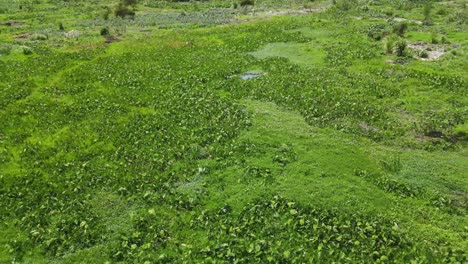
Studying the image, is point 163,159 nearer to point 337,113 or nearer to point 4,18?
point 337,113

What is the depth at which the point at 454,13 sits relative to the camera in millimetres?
50938

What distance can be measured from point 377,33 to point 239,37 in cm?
1399

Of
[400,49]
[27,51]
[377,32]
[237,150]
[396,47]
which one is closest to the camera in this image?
[237,150]

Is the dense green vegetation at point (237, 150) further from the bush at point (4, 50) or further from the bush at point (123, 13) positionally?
the bush at point (123, 13)

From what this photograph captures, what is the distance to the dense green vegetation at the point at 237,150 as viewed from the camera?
48.5 ft

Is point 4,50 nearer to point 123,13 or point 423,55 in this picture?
point 123,13

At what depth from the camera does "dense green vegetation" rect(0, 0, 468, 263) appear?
→ 1478cm

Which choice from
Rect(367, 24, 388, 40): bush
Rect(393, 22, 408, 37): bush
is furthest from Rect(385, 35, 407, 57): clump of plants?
Rect(393, 22, 408, 37): bush

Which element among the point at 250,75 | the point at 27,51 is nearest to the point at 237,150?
the point at 250,75

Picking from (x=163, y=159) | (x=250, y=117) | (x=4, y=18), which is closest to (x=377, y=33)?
(x=250, y=117)

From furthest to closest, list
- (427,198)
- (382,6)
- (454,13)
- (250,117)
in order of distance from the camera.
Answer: (382,6), (454,13), (250,117), (427,198)

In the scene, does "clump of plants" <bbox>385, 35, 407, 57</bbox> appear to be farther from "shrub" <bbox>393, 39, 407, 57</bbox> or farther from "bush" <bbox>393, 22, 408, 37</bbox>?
"bush" <bbox>393, 22, 408, 37</bbox>

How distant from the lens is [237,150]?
20078 millimetres

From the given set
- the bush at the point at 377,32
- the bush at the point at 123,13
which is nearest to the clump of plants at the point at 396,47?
the bush at the point at 377,32
